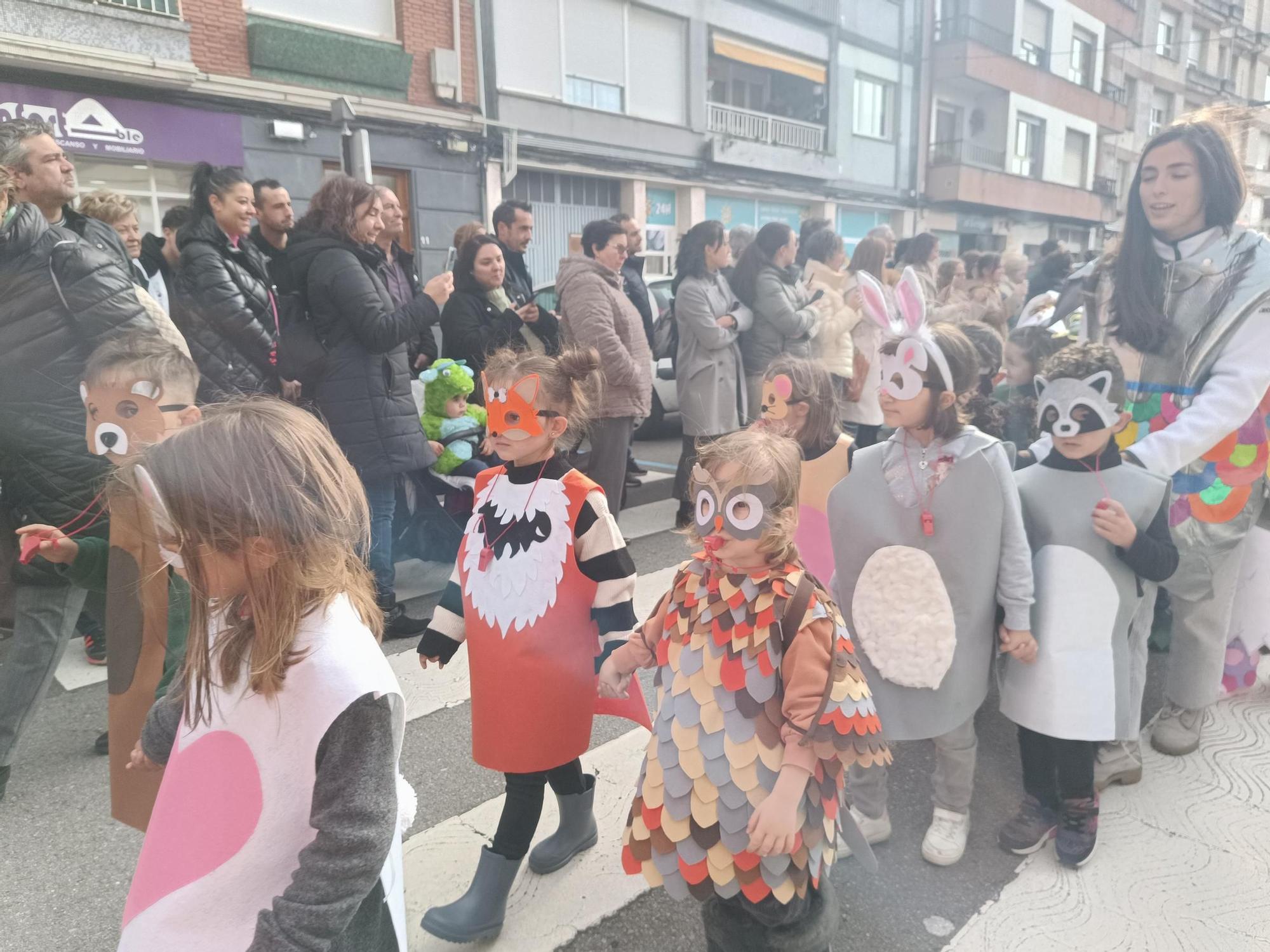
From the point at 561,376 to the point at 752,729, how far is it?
987mm

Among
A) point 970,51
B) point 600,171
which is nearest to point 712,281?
point 600,171

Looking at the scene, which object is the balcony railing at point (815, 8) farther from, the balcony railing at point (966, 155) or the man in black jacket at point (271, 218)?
the man in black jacket at point (271, 218)

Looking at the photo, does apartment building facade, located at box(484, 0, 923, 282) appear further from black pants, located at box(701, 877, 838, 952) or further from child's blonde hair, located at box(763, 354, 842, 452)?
black pants, located at box(701, 877, 838, 952)

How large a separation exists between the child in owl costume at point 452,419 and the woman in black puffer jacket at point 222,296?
2.56 feet

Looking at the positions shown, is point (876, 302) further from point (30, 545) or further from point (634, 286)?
point (634, 286)

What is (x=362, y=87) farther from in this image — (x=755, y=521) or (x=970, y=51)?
(x=970, y=51)

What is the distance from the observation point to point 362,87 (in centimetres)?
1147

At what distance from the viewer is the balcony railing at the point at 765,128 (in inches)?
679

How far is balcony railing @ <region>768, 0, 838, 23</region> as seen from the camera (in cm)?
1791

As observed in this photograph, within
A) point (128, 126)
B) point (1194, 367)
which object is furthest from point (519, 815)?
point (128, 126)

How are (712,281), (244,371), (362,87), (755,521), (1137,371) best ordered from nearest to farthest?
(755,521) → (1137,371) → (244,371) → (712,281) → (362,87)

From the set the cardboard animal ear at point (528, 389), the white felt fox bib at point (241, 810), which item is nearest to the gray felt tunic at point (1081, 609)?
the cardboard animal ear at point (528, 389)

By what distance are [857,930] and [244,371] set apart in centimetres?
338

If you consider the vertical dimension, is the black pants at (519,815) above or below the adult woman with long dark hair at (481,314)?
below
